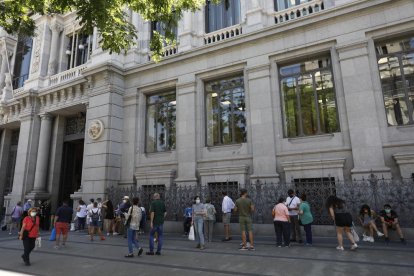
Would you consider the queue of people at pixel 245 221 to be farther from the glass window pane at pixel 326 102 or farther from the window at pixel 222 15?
the window at pixel 222 15

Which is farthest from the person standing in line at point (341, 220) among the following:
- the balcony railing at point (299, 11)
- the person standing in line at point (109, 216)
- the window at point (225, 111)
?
the person standing in line at point (109, 216)

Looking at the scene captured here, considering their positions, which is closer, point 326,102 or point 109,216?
point 326,102

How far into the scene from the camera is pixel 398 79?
11398 millimetres

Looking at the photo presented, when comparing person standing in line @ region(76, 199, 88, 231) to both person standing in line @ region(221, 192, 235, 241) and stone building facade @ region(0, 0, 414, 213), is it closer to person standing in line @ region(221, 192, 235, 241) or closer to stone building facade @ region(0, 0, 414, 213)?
stone building facade @ region(0, 0, 414, 213)

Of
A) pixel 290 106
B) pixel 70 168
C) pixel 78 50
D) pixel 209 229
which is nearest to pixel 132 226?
pixel 209 229

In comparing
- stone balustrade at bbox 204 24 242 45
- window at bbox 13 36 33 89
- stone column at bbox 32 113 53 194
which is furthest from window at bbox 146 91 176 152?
window at bbox 13 36 33 89

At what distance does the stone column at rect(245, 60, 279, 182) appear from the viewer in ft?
41.4

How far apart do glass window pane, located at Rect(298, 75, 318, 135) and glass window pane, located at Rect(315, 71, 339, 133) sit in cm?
26

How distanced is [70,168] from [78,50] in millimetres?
8417

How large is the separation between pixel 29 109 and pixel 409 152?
21.7 metres

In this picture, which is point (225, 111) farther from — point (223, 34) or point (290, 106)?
point (223, 34)

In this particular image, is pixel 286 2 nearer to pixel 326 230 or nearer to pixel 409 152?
pixel 409 152

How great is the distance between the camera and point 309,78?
13.1 meters

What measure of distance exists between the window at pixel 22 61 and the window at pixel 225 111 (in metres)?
16.7
